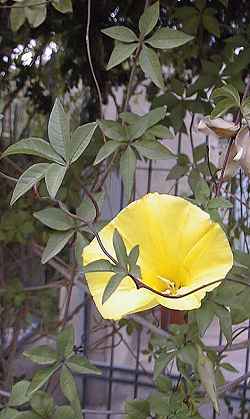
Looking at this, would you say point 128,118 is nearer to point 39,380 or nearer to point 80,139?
point 80,139

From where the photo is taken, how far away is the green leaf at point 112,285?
544 millimetres

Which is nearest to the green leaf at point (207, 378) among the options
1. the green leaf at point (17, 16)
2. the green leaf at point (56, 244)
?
the green leaf at point (56, 244)

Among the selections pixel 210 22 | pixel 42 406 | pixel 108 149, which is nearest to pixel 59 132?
pixel 108 149

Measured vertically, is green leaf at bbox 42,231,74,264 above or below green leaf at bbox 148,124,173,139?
below

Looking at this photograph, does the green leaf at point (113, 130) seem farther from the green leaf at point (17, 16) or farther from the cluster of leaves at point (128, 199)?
the green leaf at point (17, 16)

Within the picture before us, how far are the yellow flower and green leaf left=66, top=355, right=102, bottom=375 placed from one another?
20 centimetres

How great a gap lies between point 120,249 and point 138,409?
335mm

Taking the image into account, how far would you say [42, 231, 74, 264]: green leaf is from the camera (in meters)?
0.72

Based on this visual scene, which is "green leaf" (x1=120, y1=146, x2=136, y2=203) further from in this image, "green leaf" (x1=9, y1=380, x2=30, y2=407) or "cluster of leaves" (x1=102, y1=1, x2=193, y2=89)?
"green leaf" (x1=9, y1=380, x2=30, y2=407)

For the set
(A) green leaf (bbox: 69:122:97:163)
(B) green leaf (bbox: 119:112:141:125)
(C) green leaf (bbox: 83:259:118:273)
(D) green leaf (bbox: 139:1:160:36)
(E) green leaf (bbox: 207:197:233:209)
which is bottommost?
(C) green leaf (bbox: 83:259:118:273)

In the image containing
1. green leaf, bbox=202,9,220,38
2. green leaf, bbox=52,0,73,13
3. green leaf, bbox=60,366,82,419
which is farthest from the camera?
green leaf, bbox=202,9,220,38

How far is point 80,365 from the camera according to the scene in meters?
0.76

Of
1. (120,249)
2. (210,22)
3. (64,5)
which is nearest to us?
(120,249)

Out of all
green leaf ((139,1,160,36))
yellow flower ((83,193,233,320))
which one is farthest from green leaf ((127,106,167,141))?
yellow flower ((83,193,233,320))
